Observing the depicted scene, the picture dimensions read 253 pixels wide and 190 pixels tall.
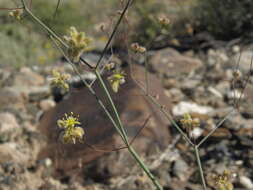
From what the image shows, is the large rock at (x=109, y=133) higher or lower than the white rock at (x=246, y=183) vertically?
higher

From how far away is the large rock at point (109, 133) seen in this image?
356 centimetres

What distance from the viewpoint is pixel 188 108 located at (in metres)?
4.44

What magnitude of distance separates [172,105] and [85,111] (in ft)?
3.12

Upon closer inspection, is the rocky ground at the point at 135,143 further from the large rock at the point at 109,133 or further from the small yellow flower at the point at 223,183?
the small yellow flower at the point at 223,183

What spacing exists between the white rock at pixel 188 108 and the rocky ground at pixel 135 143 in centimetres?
1

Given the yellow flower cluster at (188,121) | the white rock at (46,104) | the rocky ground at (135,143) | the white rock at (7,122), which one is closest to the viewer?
the yellow flower cluster at (188,121)

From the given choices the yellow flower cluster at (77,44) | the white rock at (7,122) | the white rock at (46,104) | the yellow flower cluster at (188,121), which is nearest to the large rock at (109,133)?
the white rock at (7,122)

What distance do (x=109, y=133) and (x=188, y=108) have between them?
3.64ft

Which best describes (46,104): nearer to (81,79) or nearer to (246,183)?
(246,183)

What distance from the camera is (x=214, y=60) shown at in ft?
18.8

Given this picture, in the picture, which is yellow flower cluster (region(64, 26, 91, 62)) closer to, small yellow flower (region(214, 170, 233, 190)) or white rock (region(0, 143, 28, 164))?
small yellow flower (region(214, 170, 233, 190))

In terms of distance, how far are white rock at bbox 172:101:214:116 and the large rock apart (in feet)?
0.52

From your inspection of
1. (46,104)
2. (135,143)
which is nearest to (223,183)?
(135,143)

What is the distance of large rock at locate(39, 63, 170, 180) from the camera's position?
140 inches
